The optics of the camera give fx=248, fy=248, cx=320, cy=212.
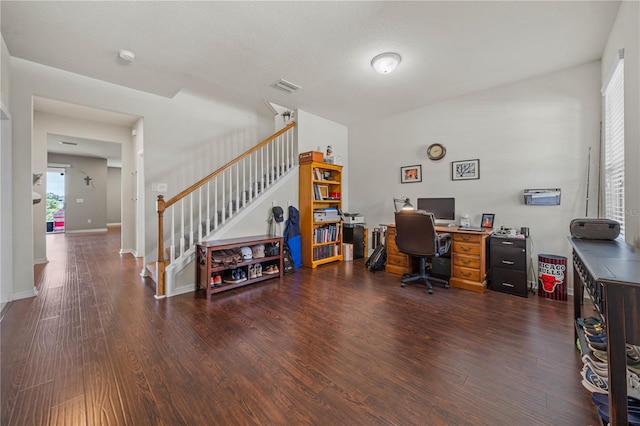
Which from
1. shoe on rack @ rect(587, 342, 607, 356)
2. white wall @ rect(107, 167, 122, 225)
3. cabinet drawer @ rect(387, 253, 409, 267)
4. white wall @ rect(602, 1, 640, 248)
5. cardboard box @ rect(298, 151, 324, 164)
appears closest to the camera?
shoe on rack @ rect(587, 342, 607, 356)

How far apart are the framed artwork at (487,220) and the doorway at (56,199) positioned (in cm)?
1156

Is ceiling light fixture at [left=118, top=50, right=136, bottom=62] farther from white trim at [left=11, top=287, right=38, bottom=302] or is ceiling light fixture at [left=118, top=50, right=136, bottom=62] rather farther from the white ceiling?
white trim at [left=11, top=287, right=38, bottom=302]

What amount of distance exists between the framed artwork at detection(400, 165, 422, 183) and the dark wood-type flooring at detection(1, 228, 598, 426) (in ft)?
6.72

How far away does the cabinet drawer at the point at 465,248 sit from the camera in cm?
314

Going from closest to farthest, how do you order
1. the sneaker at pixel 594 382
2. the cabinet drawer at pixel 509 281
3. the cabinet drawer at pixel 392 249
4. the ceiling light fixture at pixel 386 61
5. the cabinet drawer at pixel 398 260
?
the sneaker at pixel 594 382
the ceiling light fixture at pixel 386 61
the cabinet drawer at pixel 509 281
the cabinet drawer at pixel 398 260
the cabinet drawer at pixel 392 249

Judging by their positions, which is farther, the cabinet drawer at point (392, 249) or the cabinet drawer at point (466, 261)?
the cabinet drawer at point (392, 249)

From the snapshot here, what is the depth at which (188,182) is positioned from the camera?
425 centimetres

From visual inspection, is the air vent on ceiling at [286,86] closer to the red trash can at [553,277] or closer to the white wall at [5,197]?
the white wall at [5,197]

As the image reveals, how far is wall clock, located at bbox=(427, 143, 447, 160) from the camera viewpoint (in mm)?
3977

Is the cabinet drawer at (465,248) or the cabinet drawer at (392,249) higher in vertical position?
the cabinet drawer at (465,248)

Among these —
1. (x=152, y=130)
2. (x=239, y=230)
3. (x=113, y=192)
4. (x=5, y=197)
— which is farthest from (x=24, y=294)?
(x=113, y=192)

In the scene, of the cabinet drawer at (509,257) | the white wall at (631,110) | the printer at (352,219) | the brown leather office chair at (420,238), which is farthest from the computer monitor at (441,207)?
the white wall at (631,110)

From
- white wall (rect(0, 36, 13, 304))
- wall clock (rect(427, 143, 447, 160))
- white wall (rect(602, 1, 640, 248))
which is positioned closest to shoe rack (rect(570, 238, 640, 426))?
white wall (rect(602, 1, 640, 248))

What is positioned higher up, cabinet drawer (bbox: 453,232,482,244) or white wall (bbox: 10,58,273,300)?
white wall (bbox: 10,58,273,300)
